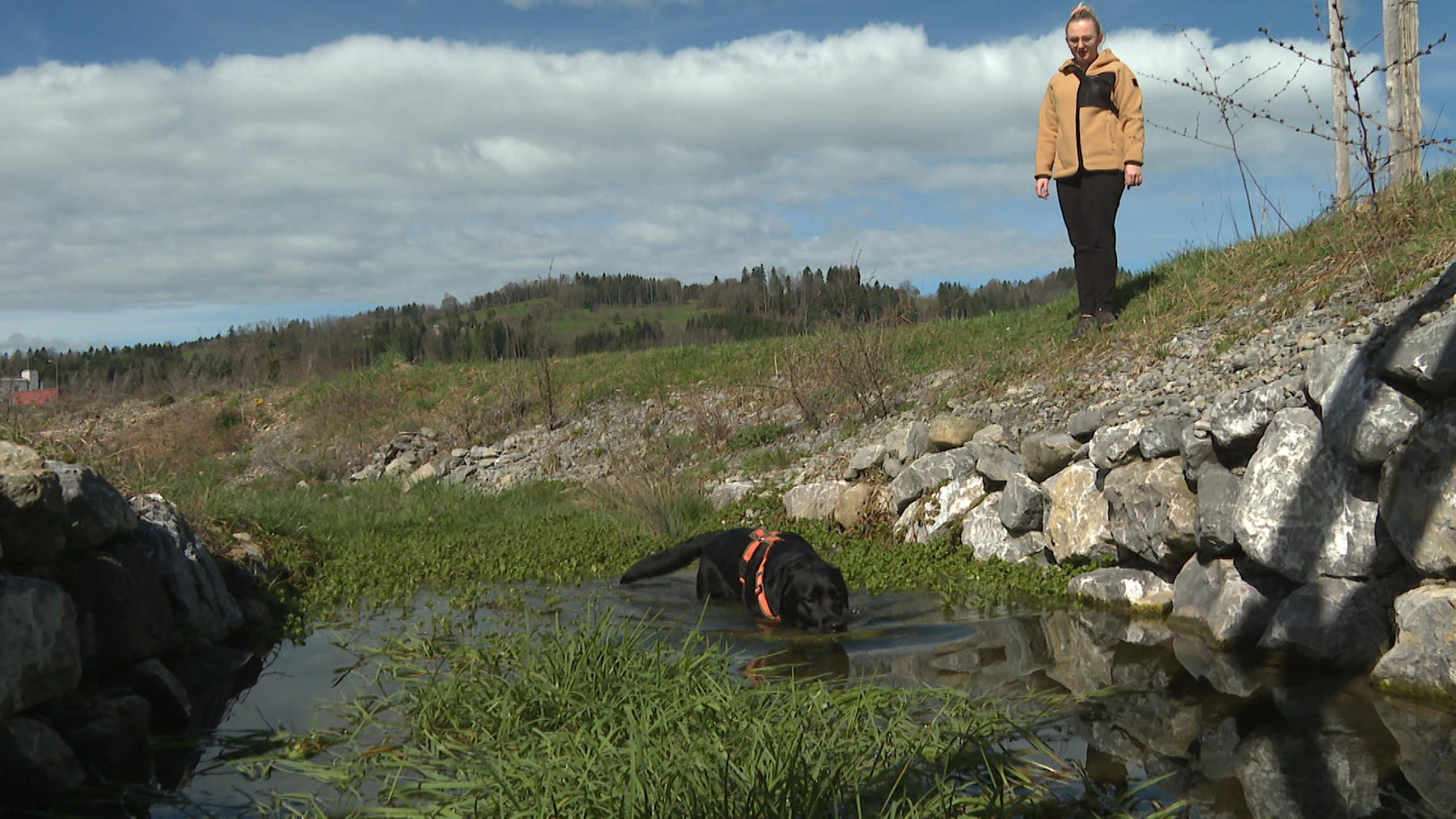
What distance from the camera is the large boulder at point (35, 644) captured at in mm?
3779

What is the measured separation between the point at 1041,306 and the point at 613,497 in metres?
7.07

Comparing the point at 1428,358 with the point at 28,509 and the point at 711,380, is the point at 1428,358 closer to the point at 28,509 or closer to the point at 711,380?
the point at 28,509

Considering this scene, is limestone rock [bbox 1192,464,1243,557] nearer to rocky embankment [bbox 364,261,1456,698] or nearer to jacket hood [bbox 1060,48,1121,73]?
rocky embankment [bbox 364,261,1456,698]

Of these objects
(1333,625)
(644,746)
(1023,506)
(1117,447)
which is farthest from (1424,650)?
(644,746)

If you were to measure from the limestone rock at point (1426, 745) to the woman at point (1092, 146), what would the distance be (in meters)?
6.06

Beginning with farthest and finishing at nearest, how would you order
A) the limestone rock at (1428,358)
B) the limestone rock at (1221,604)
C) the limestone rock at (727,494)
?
the limestone rock at (727,494) < the limestone rock at (1221,604) < the limestone rock at (1428,358)

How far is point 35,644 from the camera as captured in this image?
3.96 meters

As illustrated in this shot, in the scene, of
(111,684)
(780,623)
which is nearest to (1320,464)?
(780,623)

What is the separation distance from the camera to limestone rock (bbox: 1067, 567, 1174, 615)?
6031 mm

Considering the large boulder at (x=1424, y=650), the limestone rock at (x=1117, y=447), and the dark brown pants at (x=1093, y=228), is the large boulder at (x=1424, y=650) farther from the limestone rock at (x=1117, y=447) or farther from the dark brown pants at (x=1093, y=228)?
A: the dark brown pants at (x=1093, y=228)

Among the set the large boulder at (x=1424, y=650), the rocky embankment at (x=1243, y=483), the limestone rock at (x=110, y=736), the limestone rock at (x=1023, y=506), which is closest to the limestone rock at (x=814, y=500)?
the rocky embankment at (x=1243, y=483)

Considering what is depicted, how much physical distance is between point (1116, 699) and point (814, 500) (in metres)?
5.35

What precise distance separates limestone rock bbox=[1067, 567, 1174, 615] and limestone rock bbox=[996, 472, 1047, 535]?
80 cm

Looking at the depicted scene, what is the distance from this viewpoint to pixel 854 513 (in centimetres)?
903
